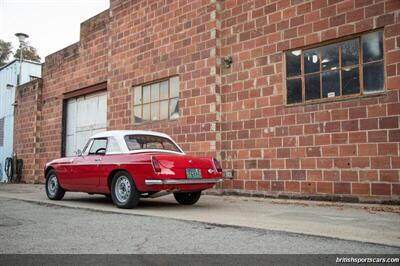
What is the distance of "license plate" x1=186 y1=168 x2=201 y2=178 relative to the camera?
7.26 metres

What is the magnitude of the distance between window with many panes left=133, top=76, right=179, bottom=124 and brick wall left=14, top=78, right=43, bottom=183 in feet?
22.6

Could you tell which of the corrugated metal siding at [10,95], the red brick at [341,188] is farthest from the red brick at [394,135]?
the corrugated metal siding at [10,95]

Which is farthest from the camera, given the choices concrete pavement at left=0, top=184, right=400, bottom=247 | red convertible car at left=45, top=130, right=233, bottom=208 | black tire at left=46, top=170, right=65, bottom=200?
black tire at left=46, top=170, right=65, bottom=200

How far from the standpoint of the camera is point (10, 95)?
2066 cm

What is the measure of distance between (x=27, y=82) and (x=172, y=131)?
10.6 m

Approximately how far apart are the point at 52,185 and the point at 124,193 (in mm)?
2822

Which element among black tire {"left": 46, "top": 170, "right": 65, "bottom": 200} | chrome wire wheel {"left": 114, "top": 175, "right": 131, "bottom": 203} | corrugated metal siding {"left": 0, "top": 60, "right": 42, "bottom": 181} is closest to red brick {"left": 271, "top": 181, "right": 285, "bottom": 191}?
chrome wire wheel {"left": 114, "top": 175, "right": 131, "bottom": 203}

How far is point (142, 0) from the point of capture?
13.1m

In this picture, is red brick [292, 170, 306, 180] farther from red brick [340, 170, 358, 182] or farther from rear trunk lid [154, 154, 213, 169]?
rear trunk lid [154, 154, 213, 169]

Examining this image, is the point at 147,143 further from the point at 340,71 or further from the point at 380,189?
the point at 380,189

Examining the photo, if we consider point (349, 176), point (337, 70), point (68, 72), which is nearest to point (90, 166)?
point (349, 176)

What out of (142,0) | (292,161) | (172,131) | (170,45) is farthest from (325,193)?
(142,0)

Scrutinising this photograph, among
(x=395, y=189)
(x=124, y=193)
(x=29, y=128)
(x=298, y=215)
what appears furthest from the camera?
(x=29, y=128)

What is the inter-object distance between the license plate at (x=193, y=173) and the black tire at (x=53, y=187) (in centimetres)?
345
